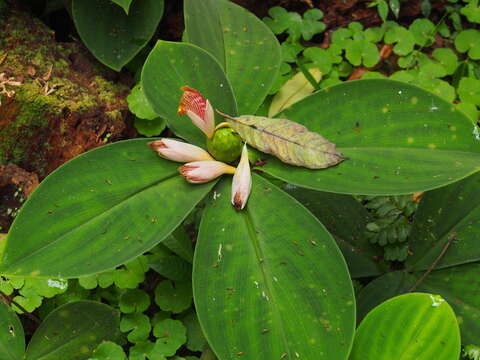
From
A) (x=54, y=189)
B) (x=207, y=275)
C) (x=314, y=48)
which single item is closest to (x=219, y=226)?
(x=207, y=275)

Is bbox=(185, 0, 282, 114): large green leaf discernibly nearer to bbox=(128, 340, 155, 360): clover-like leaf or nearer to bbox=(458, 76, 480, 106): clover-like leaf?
bbox=(128, 340, 155, 360): clover-like leaf

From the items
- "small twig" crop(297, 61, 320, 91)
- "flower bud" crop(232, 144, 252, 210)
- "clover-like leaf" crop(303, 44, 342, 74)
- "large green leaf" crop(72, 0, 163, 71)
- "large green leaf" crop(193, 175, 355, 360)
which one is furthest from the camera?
"clover-like leaf" crop(303, 44, 342, 74)

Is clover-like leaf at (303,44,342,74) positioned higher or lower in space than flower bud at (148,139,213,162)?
lower

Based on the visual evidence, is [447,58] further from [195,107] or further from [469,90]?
[195,107]

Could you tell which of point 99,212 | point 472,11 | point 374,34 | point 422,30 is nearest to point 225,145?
point 99,212

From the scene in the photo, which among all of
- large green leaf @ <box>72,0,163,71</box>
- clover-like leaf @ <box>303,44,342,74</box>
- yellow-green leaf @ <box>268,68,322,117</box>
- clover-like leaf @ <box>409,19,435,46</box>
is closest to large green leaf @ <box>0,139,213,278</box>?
large green leaf @ <box>72,0,163,71</box>
